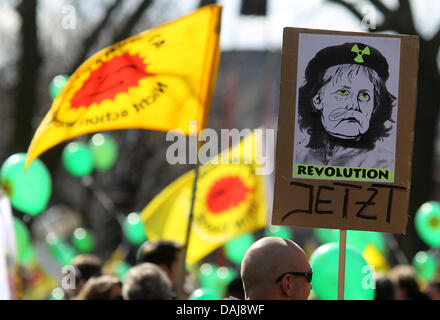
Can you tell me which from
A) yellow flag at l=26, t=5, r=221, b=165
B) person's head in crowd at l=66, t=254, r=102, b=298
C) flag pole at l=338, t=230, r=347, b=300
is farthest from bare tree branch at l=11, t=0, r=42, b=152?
flag pole at l=338, t=230, r=347, b=300

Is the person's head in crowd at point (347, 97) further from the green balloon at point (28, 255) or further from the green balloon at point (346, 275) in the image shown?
the green balloon at point (28, 255)

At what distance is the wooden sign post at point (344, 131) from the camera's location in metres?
3.52

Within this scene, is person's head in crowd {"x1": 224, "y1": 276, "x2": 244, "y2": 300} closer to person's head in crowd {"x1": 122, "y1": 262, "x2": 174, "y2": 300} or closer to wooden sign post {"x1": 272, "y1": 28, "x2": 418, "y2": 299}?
person's head in crowd {"x1": 122, "y1": 262, "x2": 174, "y2": 300}

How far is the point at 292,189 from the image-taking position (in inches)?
138

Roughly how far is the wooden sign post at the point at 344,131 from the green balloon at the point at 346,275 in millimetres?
971

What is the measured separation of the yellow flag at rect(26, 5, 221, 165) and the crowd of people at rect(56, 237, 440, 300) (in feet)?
2.61

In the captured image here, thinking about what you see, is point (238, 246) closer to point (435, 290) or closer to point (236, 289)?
point (435, 290)

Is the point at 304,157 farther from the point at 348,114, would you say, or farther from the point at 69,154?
the point at 69,154

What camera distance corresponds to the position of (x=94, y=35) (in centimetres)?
1319

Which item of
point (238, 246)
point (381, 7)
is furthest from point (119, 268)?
point (381, 7)

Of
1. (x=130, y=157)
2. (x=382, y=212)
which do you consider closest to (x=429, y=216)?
(x=382, y=212)

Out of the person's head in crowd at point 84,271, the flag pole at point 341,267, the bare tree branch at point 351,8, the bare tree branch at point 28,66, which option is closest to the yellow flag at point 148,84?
the person's head in crowd at point 84,271

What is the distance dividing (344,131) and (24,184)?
12.5 ft
